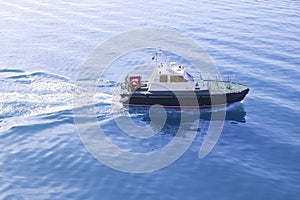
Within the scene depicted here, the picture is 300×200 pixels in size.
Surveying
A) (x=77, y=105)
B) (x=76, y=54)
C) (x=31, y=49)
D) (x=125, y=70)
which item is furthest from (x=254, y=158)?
(x=31, y=49)

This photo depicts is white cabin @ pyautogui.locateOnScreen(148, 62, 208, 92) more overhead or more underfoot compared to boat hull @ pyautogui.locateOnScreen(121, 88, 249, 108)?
more overhead

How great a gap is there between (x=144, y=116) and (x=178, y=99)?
11.1ft

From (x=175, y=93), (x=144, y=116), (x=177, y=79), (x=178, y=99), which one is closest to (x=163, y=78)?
(x=177, y=79)

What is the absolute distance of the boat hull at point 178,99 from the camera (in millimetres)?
34469

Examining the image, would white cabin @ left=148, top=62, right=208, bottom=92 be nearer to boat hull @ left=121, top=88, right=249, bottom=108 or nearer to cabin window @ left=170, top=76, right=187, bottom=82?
cabin window @ left=170, top=76, right=187, bottom=82

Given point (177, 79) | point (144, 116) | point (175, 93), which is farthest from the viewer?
point (175, 93)

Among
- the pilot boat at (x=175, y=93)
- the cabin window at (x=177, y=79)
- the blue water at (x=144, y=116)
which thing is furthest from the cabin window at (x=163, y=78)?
the blue water at (x=144, y=116)

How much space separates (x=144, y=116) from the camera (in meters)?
34.0

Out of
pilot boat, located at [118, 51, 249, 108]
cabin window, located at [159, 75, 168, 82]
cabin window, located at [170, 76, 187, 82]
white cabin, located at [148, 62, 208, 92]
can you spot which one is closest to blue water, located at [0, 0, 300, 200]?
pilot boat, located at [118, 51, 249, 108]

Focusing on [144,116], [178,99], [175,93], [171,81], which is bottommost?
[144,116]

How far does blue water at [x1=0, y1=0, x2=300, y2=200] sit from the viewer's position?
24234 millimetres

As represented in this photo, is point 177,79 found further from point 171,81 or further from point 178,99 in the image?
point 178,99

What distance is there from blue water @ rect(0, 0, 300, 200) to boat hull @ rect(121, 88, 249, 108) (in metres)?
1.07

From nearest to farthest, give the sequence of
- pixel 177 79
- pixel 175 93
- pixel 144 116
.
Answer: pixel 144 116 < pixel 177 79 < pixel 175 93
